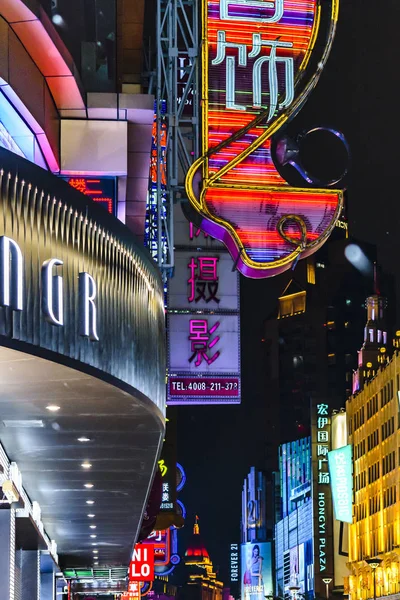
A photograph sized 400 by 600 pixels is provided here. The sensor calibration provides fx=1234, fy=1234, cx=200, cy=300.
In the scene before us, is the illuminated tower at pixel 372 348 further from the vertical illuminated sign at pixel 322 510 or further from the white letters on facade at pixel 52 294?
the white letters on facade at pixel 52 294

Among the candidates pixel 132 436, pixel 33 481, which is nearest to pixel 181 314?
pixel 33 481

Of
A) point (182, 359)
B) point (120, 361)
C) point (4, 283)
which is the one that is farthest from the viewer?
point (182, 359)

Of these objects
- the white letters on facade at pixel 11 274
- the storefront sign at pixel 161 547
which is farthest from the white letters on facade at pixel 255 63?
the storefront sign at pixel 161 547

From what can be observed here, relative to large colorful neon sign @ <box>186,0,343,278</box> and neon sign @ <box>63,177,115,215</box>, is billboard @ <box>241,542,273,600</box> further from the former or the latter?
neon sign @ <box>63,177,115,215</box>

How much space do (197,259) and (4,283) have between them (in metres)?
21.3

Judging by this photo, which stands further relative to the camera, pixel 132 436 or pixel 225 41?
pixel 225 41

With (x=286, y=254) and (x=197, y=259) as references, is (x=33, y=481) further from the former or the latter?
(x=197, y=259)

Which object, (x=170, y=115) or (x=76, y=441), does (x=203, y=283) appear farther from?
(x=76, y=441)

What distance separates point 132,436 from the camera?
16.7 meters

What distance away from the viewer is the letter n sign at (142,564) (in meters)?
51.2

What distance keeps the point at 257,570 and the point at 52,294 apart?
186m

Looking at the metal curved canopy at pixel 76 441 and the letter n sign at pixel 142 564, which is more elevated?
the metal curved canopy at pixel 76 441

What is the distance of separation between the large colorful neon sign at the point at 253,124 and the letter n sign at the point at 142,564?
26.9 metres

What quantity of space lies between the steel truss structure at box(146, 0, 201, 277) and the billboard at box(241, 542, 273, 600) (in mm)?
162917
